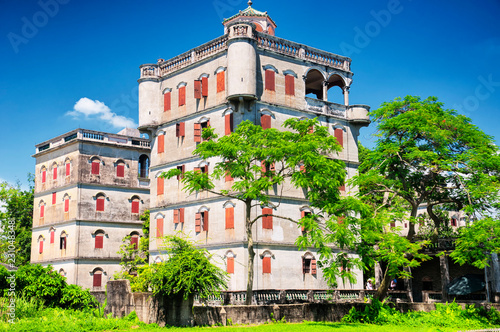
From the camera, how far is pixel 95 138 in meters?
48.7

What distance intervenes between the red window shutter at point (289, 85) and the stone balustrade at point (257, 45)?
5.64ft

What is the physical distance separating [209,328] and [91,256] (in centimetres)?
2505

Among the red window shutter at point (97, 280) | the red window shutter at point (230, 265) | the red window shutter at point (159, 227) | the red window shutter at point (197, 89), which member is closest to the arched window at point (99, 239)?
the red window shutter at point (97, 280)

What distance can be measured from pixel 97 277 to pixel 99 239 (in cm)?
309

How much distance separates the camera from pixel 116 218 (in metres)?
48.5

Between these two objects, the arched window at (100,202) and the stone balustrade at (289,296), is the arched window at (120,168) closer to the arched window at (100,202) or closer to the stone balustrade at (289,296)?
the arched window at (100,202)

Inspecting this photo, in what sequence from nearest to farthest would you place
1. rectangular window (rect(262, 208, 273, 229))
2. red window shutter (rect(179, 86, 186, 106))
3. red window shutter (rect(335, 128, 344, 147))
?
rectangular window (rect(262, 208, 273, 229)) < red window shutter (rect(335, 128, 344, 147)) < red window shutter (rect(179, 86, 186, 106))

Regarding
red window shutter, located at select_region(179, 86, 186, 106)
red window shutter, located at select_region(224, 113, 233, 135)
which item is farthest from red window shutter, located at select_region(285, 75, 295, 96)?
red window shutter, located at select_region(179, 86, 186, 106)

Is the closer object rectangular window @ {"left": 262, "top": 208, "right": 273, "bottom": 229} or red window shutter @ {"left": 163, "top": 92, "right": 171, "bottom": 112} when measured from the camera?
rectangular window @ {"left": 262, "top": 208, "right": 273, "bottom": 229}

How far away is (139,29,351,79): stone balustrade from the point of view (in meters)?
37.2

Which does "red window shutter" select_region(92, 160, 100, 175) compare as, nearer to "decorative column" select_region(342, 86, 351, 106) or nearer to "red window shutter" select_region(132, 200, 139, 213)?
"red window shutter" select_region(132, 200, 139, 213)

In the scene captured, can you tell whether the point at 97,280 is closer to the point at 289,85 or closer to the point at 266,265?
the point at 266,265

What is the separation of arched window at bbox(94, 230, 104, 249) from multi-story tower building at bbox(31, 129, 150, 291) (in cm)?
8

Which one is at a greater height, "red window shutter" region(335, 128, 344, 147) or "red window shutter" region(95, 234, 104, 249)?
"red window shutter" region(335, 128, 344, 147)
